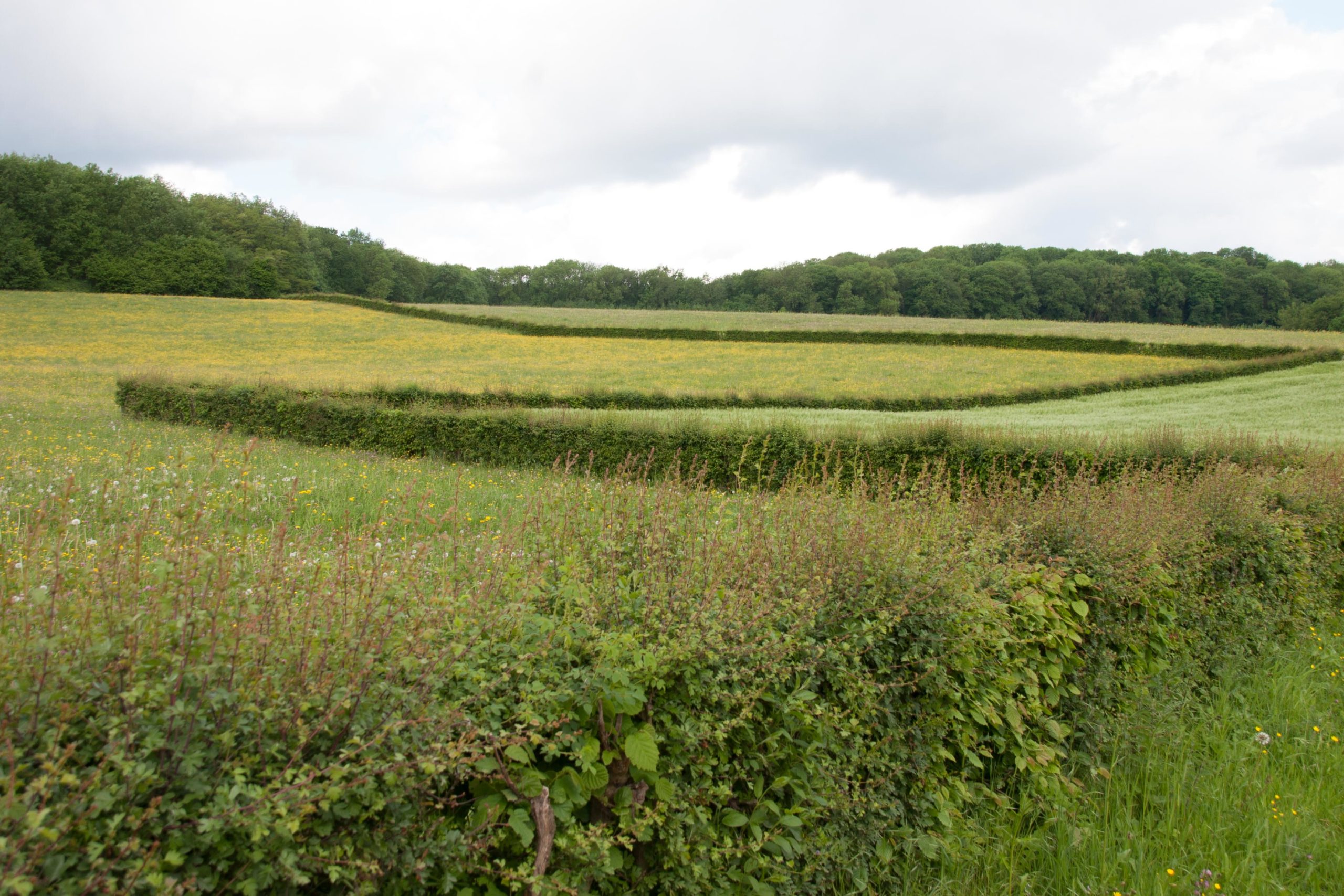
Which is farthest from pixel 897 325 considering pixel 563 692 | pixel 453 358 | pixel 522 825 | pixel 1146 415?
pixel 522 825

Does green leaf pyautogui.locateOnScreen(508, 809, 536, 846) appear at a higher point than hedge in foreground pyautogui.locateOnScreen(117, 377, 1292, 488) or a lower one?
higher

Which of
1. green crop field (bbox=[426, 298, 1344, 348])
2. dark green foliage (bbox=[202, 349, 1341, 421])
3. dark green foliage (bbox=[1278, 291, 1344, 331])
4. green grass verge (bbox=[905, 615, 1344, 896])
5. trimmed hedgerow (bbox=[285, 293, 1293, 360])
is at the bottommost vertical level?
green grass verge (bbox=[905, 615, 1344, 896])

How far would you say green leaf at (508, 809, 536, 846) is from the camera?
→ 2191 mm

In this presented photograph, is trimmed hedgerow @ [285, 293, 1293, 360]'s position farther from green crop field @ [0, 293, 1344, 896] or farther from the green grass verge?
the green grass verge

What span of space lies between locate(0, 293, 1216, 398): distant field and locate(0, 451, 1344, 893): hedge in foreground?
22.0 meters

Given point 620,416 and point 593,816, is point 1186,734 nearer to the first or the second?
point 593,816

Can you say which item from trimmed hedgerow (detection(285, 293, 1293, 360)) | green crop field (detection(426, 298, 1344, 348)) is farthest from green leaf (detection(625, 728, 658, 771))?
green crop field (detection(426, 298, 1344, 348))

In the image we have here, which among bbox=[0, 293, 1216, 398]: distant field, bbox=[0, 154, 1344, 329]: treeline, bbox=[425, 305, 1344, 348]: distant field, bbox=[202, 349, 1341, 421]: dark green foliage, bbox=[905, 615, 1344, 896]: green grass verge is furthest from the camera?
bbox=[0, 154, 1344, 329]: treeline

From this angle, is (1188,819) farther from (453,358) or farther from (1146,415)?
(453,358)

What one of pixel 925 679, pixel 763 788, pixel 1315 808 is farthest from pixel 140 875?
pixel 1315 808

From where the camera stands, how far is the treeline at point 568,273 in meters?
59.6

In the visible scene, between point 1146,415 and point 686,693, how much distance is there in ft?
90.0

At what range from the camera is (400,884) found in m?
2.03

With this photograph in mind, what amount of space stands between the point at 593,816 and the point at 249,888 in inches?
45.3
